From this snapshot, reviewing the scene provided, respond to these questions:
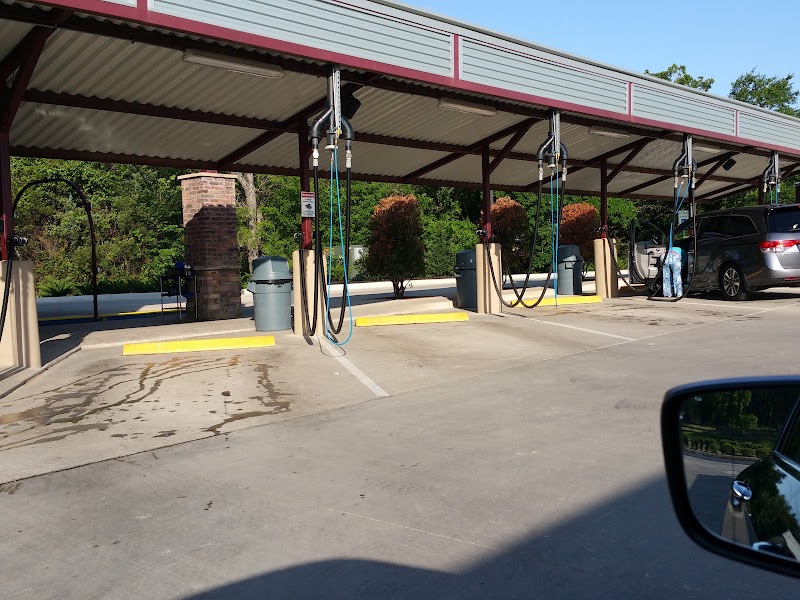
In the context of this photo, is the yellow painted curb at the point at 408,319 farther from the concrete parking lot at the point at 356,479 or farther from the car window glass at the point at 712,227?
the car window glass at the point at 712,227

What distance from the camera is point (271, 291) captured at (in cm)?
1198

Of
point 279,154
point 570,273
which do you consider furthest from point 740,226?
point 279,154

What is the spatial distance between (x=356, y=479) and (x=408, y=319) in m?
8.52

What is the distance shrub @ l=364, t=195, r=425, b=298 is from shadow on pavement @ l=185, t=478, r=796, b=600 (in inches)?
652

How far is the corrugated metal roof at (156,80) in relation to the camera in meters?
9.46

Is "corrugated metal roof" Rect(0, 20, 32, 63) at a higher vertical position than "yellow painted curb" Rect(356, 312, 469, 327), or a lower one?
higher

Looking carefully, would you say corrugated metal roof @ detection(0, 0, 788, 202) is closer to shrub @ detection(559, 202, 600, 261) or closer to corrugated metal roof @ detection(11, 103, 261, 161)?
corrugated metal roof @ detection(11, 103, 261, 161)

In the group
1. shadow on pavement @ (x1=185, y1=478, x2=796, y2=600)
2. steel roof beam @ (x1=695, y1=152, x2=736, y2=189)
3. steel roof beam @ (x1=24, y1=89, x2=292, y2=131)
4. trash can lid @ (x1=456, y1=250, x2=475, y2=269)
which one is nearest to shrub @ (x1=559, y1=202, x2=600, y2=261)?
steel roof beam @ (x1=695, y1=152, x2=736, y2=189)

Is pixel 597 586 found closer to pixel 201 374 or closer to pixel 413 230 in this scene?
pixel 201 374

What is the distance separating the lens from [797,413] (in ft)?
5.24

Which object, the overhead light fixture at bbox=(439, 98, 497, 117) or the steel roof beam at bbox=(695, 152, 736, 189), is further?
the steel roof beam at bbox=(695, 152, 736, 189)

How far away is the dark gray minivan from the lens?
1412cm

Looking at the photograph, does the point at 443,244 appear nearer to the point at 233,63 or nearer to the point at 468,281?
the point at 468,281

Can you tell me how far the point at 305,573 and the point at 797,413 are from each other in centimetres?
247
